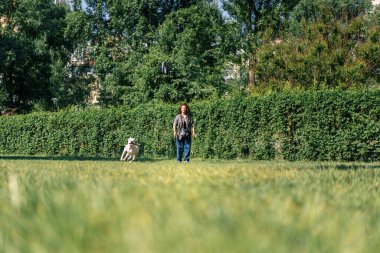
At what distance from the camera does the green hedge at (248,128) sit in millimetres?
A: 20781

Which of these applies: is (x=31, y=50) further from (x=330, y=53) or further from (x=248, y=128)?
(x=248, y=128)

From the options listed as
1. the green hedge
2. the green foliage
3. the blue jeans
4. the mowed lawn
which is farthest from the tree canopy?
the mowed lawn

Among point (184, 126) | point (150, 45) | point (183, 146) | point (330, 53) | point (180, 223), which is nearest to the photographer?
point (180, 223)

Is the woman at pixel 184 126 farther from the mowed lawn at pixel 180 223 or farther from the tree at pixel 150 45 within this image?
the tree at pixel 150 45

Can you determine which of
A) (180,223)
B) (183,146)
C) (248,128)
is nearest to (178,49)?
(248,128)

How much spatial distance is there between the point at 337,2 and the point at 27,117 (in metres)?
23.4

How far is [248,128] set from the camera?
23.8 m

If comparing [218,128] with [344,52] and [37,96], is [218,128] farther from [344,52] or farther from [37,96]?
[37,96]

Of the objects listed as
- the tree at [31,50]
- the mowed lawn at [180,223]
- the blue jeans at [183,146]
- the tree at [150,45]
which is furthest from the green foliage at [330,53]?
the mowed lawn at [180,223]

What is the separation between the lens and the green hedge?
20.8 m

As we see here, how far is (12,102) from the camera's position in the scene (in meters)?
52.1

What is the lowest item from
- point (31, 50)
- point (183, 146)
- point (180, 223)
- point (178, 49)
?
point (183, 146)

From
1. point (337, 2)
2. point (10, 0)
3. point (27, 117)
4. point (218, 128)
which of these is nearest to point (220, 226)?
point (218, 128)

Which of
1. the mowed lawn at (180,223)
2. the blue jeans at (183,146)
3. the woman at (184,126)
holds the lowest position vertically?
the blue jeans at (183,146)
